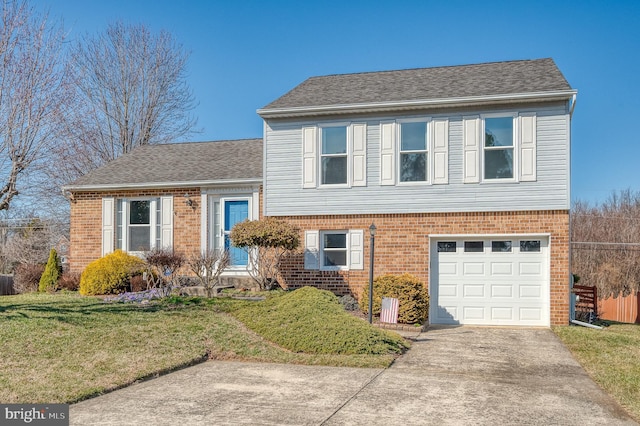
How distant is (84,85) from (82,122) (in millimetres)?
2176

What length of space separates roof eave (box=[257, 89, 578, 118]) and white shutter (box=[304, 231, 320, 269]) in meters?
3.02

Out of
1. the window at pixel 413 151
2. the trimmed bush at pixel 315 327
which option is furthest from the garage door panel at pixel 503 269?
the trimmed bush at pixel 315 327

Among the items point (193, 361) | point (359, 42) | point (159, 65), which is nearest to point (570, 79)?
point (359, 42)

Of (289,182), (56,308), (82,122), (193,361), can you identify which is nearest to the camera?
(193,361)

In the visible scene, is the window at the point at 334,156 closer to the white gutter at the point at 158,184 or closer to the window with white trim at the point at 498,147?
the white gutter at the point at 158,184

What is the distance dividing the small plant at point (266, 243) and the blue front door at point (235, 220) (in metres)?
0.90

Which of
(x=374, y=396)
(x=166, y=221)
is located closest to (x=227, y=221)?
(x=166, y=221)

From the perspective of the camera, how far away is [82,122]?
26.9m

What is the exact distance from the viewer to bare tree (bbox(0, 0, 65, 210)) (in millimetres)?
14070

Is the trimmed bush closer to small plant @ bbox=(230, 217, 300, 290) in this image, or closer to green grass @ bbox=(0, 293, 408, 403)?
green grass @ bbox=(0, 293, 408, 403)

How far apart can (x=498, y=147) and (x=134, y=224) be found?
10.3m

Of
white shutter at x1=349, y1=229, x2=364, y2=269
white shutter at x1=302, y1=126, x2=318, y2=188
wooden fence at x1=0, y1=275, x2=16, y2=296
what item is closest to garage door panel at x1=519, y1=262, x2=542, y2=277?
white shutter at x1=349, y1=229, x2=364, y2=269

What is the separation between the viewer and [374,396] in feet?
21.6

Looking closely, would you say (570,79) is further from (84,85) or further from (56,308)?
(84,85)
